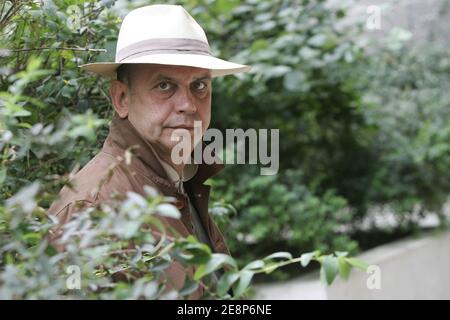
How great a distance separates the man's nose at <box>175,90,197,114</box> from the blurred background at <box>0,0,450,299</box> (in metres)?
1.99

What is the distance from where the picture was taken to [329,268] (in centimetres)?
184

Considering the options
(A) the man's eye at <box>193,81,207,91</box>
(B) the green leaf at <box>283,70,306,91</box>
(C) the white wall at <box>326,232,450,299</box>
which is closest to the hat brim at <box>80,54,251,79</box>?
(A) the man's eye at <box>193,81,207,91</box>

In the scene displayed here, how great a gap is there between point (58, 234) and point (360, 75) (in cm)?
615

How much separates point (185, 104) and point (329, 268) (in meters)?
1.06

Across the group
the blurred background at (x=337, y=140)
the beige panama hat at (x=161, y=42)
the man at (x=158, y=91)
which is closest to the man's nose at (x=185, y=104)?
the man at (x=158, y=91)

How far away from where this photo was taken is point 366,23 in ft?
21.9

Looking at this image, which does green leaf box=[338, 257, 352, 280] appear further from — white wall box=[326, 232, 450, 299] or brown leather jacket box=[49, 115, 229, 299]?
white wall box=[326, 232, 450, 299]

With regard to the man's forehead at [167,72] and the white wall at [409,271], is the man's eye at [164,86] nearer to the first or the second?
the man's forehead at [167,72]

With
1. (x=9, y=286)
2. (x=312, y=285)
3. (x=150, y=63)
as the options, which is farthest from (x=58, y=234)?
(x=312, y=285)

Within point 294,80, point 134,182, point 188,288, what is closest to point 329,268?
point 188,288

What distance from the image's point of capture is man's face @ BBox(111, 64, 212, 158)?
8.89 feet

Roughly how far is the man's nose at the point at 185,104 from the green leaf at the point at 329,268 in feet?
3.35

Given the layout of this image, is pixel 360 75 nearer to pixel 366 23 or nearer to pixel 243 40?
pixel 366 23

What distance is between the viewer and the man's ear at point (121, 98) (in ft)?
9.14
